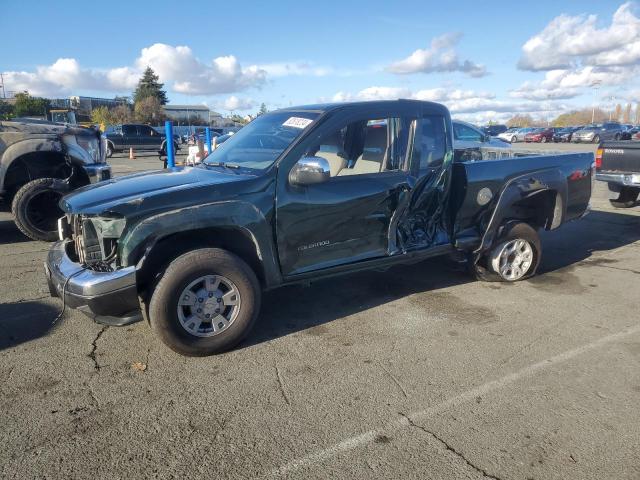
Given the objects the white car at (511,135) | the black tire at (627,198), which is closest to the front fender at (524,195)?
the black tire at (627,198)

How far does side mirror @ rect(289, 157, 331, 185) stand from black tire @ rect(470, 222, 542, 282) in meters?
2.38

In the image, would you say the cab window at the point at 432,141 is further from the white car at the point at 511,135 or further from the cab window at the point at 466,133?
the white car at the point at 511,135

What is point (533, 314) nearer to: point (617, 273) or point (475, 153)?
point (617, 273)

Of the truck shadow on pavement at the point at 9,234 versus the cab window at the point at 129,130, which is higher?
the cab window at the point at 129,130

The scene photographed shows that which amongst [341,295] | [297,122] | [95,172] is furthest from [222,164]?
[95,172]

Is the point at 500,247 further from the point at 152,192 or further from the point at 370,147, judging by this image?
the point at 152,192

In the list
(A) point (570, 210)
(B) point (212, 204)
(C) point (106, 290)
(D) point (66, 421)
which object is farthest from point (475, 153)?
(D) point (66, 421)

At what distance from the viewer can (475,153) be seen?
20.6 ft

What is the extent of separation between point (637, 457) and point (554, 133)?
49.7 meters

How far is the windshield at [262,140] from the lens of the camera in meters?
4.14

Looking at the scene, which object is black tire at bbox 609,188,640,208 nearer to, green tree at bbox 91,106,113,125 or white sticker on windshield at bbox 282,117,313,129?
white sticker on windshield at bbox 282,117,313,129

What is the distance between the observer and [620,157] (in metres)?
8.81

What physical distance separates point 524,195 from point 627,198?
5879 millimetres

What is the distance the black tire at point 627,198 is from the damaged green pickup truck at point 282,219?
17.8 ft
